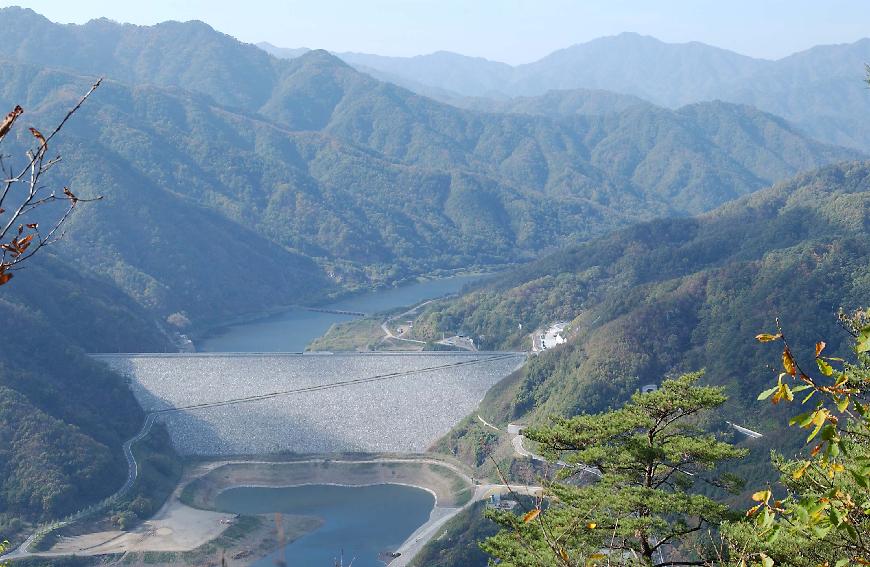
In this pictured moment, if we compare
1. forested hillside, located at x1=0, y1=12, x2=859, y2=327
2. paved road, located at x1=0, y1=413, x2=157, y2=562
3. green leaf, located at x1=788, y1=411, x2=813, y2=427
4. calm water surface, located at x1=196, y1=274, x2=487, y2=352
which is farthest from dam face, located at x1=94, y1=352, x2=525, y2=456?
green leaf, located at x1=788, y1=411, x2=813, y2=427

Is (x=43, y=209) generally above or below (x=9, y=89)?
below

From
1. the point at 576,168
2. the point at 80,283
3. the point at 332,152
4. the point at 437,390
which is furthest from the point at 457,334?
the point at 576,168

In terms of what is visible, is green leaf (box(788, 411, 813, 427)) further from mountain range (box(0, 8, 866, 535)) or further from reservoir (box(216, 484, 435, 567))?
mountain range (box(0, 8, 866, 535))

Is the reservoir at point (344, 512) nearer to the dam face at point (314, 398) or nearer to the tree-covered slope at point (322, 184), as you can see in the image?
the dam face at point (314, 398)

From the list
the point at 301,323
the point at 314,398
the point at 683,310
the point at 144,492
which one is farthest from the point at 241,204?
the point at 144,492

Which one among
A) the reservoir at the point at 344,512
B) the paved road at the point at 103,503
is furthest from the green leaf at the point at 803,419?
the paved road at the point at 103,503

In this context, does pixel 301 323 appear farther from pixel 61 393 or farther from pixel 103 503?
pixel 103 503

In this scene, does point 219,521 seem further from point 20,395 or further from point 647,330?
point 647,330
